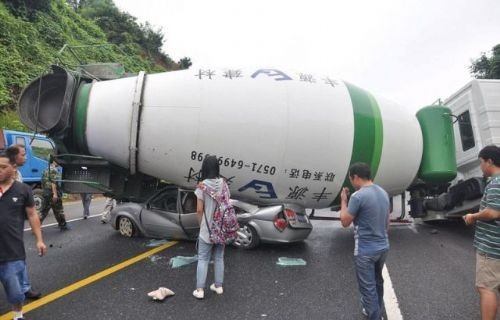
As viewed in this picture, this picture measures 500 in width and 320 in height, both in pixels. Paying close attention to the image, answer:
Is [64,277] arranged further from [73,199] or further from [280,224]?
[73,199]

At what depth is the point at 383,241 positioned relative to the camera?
3.68 metres

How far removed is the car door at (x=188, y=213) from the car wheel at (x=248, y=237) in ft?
2.53

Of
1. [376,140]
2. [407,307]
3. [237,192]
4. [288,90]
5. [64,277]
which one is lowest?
[64,277]

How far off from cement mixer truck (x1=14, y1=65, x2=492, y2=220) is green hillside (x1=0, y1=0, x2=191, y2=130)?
384 centimetres

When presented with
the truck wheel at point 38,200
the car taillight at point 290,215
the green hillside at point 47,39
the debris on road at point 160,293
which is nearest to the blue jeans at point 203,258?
the debris on road at point 160,293

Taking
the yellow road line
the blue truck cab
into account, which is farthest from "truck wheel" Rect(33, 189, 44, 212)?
the yellow road line

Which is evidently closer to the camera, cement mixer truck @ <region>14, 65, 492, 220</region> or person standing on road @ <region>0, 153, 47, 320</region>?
person standing on road @ <region>0, 153, 47, 320</region>

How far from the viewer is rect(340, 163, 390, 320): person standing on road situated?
11.9 feet

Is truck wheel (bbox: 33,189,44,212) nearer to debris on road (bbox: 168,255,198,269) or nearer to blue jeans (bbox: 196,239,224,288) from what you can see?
debris on road (bbox: 168,255,198,269)

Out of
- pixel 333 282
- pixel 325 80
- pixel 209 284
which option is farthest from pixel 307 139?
pixel 209 284

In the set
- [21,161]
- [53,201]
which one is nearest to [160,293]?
[21,161]

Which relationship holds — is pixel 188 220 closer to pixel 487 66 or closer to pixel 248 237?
pixel 248 237

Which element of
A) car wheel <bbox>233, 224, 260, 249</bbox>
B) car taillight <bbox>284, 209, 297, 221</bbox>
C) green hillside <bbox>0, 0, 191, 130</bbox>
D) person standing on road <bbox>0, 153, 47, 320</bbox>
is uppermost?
green hillside <bbox>0, 0, 191, 130</bbox>

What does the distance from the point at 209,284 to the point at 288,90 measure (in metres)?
3.00
